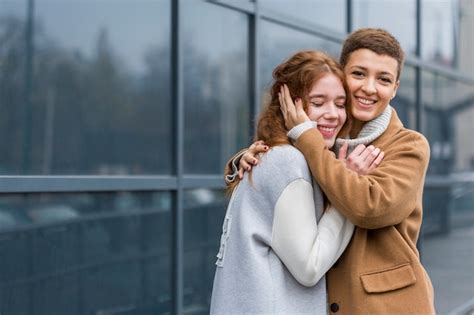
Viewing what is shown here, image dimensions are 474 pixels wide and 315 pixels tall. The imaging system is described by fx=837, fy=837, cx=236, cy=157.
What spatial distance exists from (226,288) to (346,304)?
358 millimetres

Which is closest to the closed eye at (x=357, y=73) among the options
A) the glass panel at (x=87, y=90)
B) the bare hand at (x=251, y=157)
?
the bare hand at (x=251, y=157)

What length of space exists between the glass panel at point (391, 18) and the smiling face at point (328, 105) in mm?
4130

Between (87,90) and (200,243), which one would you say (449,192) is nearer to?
(200,243)

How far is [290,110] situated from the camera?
250 cm

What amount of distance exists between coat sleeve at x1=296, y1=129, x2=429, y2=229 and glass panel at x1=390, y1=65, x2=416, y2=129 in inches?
187

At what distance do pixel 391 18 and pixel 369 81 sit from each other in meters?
4.90

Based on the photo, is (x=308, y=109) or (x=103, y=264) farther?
(x=103, y=264)

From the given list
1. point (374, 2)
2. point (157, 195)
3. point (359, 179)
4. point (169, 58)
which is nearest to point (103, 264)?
point (157, 195)

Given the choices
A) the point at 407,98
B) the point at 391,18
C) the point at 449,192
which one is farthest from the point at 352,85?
the point at 449,192

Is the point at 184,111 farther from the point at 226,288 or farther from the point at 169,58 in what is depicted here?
the point at 226,288

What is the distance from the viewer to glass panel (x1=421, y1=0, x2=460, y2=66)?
7.91 metres

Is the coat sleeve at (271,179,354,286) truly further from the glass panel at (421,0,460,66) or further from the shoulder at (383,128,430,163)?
the glass panel at (421,0,460,66)

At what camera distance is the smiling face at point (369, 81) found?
2.53 m

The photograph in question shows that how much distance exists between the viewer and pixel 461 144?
8781mm
